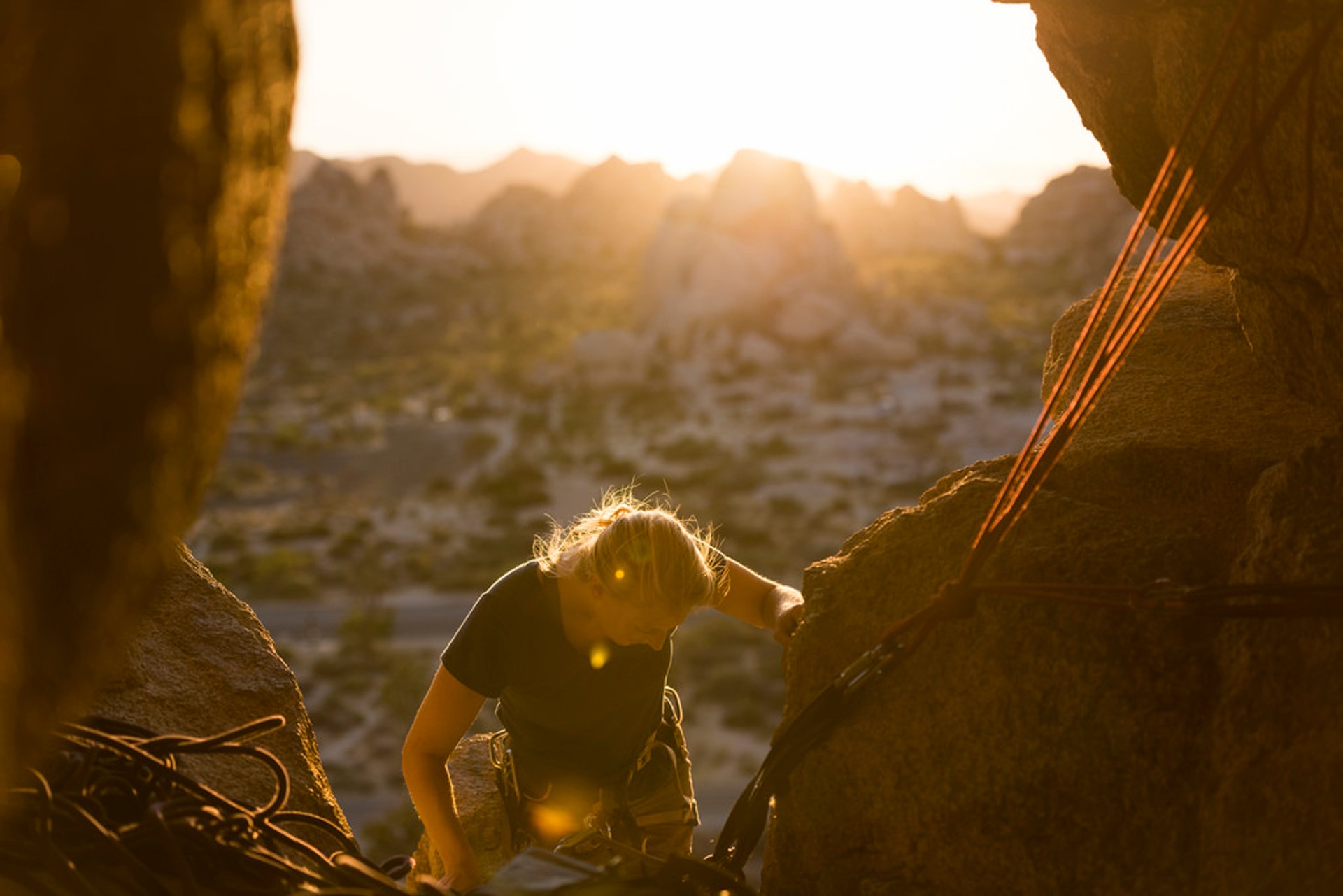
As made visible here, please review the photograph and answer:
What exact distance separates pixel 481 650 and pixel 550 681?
0.80 feet

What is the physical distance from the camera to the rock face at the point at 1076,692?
2.16 meters

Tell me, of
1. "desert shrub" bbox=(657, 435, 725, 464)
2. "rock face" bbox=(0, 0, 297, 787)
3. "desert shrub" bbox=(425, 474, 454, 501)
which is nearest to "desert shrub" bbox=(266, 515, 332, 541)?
"desert shrub" bbox=(425, 474, 454, 501)

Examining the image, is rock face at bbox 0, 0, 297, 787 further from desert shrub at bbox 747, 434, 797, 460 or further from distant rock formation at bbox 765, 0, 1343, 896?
desert shrub at bbox 747, 434, 797, 460

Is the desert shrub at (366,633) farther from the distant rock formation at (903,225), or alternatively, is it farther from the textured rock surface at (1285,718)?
the distant rock formation at (903,225)

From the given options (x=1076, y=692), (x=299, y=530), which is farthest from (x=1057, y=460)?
(x=299, y=530)

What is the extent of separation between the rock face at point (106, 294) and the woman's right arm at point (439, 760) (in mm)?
1206

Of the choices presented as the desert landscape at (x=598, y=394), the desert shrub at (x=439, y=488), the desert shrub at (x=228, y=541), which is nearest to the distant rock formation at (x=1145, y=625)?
the desert landscape at (x=598, y=394)

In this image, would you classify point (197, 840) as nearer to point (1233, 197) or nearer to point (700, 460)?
point (1233, 197)

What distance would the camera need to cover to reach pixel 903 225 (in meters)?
72.7

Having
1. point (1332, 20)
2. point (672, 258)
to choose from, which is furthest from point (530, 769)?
point (672, 258)

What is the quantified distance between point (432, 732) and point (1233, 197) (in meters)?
2.26

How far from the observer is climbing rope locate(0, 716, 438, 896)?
1.87 m

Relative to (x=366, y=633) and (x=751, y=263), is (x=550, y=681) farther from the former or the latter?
(x=751, y=263)

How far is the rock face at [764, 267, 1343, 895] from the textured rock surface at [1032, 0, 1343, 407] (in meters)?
0.22
